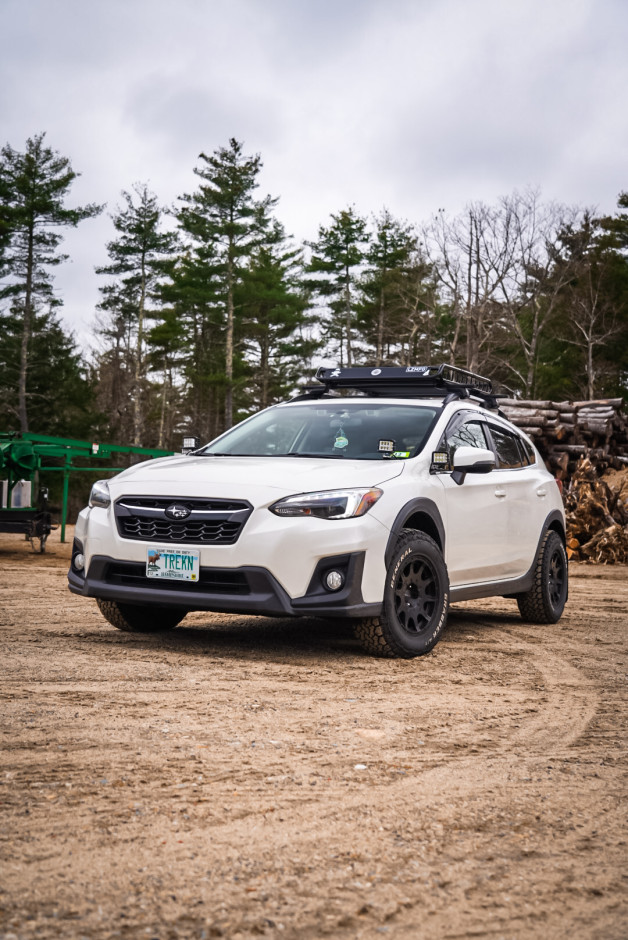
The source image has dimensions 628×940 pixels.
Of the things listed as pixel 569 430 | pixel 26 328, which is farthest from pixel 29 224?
pixel 569 430

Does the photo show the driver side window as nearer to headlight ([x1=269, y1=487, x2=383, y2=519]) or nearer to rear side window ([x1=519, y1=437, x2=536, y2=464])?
rear side window ([x1=519, y1=437, x2=536, y2=464])

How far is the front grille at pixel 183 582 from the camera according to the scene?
6.17 meters

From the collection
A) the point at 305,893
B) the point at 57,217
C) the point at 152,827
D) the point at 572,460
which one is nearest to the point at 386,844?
the point at 305,893

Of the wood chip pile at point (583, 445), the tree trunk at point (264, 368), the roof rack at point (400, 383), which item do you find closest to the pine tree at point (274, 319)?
the tree trunk at point (264, 368)

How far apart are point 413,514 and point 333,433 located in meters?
1.18

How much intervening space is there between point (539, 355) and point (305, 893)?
169 feet

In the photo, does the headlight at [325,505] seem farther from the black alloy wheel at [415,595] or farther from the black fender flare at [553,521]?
the black fender flare at [553,521]

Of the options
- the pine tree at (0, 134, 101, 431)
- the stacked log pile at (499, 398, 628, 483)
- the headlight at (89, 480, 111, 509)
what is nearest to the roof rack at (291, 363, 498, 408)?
the headlight at (89, 480, 111, 509)

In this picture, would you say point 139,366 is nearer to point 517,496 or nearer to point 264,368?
point 264,368

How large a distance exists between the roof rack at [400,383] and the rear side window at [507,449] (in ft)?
1.34

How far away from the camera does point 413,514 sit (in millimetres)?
6715

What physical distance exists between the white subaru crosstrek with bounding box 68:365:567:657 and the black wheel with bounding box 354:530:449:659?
10 millimetres

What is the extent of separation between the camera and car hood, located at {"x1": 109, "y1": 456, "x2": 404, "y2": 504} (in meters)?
6.31

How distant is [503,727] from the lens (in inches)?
190
